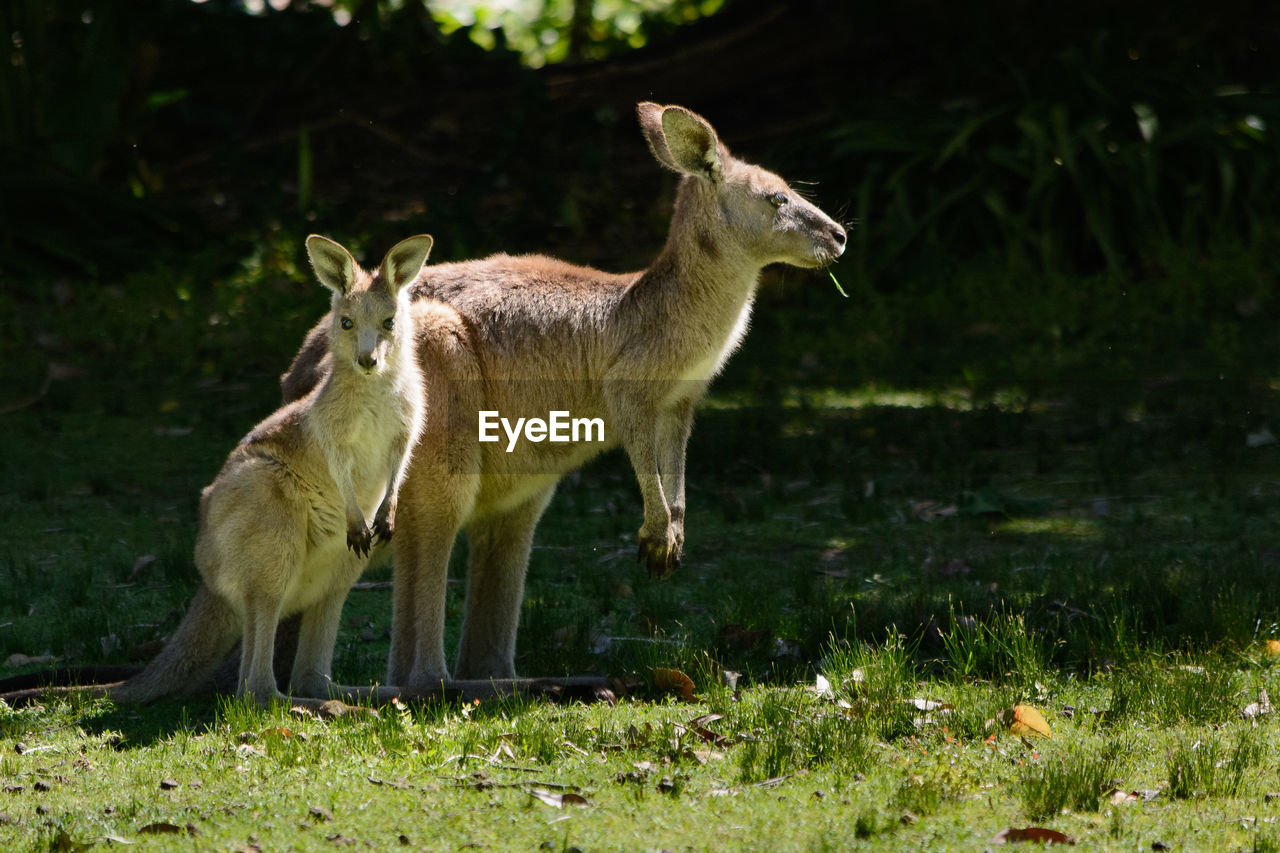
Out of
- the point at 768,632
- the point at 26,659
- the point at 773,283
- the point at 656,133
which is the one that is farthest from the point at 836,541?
the point at 773,283

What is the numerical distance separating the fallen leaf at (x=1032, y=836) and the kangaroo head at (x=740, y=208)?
6.92ft

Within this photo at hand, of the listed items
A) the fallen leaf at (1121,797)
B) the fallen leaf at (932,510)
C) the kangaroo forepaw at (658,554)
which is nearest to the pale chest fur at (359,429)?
the kangaroo forepaw at (658,554)

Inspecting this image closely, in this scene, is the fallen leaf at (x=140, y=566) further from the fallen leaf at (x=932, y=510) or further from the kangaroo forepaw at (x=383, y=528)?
the fallen leaf at (x=932, y=510)

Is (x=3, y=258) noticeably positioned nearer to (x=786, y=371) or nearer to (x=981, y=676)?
(x=786, y=371)

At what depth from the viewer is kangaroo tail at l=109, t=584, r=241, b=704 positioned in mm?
4824

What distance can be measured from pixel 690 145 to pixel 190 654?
2.33 metres

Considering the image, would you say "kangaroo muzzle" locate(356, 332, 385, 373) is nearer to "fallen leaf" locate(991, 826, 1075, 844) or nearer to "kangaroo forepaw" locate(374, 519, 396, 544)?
"kangaroo forepaw" locate(374, 519, 396, 544)

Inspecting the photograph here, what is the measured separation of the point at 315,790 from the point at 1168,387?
20.9 feet

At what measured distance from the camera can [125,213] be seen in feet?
36.1

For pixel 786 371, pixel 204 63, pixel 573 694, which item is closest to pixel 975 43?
pixel 786 371

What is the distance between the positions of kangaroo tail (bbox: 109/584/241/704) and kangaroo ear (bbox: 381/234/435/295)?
3.74 ft

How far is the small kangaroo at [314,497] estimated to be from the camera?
4.64 m

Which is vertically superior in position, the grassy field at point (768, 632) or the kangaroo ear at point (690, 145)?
the kangaroo ear at point (690, 145)

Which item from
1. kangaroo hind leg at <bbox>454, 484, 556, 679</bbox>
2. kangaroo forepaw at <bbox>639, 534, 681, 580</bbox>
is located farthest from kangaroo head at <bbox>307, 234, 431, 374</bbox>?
kangaroo forepaw at <bbox>639, 534, 681, 580</bbox>
